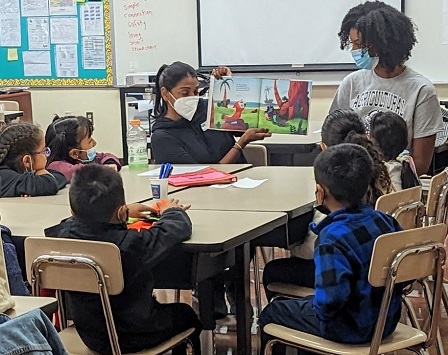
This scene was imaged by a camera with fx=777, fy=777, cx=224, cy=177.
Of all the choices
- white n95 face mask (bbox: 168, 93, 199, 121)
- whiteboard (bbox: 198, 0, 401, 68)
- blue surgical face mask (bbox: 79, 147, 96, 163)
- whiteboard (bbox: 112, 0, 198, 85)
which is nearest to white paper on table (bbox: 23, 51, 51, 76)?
whiteboard (bbox: 112, 0, 198, 85)

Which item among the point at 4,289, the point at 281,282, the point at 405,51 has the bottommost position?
the point at 281,282

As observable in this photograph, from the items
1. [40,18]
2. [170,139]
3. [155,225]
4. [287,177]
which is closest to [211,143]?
[170,139]

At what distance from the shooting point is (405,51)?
139 inches

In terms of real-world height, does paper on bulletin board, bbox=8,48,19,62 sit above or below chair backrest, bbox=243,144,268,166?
above

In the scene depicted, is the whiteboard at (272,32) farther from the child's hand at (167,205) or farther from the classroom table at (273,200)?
the child's hand at (167,205)

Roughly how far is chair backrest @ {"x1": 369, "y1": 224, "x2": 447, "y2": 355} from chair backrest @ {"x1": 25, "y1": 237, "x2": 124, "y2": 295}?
0.68 meters

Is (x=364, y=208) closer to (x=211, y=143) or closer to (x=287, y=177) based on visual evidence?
(x=287, y=177)

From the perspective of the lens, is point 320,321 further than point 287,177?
No

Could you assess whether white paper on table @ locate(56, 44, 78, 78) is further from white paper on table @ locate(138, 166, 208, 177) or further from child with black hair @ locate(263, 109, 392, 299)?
child with black hair @ locate(263, 109, 392, 299)

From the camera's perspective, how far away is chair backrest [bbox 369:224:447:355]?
2.05 metres

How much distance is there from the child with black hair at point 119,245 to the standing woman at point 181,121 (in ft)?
4.86

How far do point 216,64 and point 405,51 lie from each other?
345cm

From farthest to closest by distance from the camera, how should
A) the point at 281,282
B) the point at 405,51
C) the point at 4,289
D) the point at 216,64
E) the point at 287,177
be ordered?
the point at 216,64, the point at 405,51, the point at 287,177, the point at 281,282, the point at 4,289

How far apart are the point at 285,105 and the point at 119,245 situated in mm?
1620
